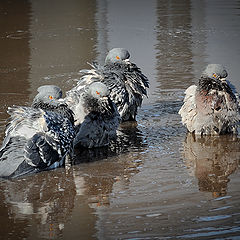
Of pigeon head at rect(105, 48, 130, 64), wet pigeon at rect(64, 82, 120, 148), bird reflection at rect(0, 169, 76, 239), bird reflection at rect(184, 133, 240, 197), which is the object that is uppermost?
pigeon head at rect(105, 48, 130, 64)

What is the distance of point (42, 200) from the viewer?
15.9 ft

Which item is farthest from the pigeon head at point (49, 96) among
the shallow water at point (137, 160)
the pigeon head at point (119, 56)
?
the pigeon head at point (119, 56)

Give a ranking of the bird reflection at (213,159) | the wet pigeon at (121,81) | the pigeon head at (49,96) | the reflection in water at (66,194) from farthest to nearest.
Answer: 1. the wet pigeon at (121,81)
2. the pigeon head at (49,96)
3. the bird reflection at (213,159)
4. the reflection in water at (66,194)

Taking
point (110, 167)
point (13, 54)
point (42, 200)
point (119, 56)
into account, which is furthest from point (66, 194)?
point (13, 54)

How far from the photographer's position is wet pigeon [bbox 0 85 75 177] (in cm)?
523

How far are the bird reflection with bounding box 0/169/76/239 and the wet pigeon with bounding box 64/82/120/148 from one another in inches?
29.8

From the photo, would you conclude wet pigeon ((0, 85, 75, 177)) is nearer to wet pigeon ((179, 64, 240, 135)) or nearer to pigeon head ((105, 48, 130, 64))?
wet pigeon ((179, 64, 240, 135))

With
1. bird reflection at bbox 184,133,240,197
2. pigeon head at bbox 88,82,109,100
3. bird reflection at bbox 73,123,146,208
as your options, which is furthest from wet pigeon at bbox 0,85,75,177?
bird reflection at bbox 184,133,240,197

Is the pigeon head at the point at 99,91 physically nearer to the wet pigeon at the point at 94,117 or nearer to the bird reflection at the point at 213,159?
the wet pigeon at the point at 94,117

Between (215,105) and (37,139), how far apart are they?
2040mm

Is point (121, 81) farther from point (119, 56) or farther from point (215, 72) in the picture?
point (215, 72)

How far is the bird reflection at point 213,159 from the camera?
5164 mm

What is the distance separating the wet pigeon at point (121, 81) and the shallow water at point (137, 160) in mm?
222

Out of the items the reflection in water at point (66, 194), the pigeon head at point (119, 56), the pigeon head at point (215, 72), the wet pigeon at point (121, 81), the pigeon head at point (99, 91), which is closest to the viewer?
the reflection in water at point (66, 194)
